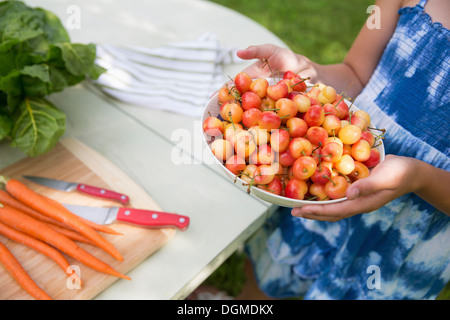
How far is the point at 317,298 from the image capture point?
4.20ft

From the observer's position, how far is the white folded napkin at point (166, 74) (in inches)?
53.7

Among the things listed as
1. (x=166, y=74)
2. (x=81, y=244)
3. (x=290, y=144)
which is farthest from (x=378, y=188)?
(x=166, y=74)

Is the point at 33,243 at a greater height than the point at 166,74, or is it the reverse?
the point at 166,74

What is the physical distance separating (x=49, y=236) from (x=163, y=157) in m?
0.43

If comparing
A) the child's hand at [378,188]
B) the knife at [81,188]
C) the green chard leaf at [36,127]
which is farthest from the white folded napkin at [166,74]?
the child's hand at [378,188]

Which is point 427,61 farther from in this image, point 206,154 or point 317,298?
point 317,298

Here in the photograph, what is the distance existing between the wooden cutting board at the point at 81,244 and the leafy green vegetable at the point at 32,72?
0.07 meters

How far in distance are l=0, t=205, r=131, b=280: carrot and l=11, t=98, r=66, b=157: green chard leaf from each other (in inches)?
7.7

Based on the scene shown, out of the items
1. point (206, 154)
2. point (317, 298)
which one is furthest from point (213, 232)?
point (317, 298)

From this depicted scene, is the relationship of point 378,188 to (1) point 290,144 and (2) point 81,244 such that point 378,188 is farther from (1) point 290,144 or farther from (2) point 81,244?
(2) point 81,244

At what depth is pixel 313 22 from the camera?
3484mm

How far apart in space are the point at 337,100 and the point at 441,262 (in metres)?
0.64

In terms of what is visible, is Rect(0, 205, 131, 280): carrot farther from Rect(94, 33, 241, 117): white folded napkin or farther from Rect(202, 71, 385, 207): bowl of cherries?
Rect(94, 33, 241, 117): white folded napkin

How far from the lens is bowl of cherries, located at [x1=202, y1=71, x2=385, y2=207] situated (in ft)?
2.65
